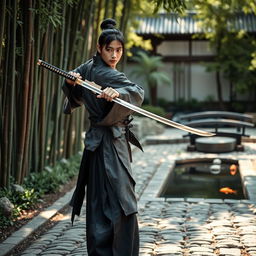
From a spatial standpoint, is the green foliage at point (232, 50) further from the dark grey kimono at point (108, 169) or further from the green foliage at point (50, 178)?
the dark grey kimono at point (108, 169)

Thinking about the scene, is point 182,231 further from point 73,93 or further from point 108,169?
point 73,93

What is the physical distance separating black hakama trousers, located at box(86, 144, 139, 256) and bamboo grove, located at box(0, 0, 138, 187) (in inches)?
78.1

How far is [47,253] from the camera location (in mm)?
4371

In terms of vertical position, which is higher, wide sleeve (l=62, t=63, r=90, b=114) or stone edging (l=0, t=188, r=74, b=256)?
wide sleeve (l=62, t=63, r=90, b=114)

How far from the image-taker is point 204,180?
8523 mm

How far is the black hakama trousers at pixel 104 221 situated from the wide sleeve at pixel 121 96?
227 mm

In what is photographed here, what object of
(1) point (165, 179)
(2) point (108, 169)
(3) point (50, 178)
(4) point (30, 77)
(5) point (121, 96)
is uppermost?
(4) point (30, 77)

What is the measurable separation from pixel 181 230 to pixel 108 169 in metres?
1.70

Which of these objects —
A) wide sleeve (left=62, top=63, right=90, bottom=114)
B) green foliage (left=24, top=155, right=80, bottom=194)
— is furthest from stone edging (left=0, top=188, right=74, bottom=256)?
wide sleeve (left=62, top=63, right=90, bottom=114)

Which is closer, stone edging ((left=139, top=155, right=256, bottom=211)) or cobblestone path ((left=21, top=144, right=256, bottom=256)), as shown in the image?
cobblestone path ((left=21, top=144, right=256, bottom=256))

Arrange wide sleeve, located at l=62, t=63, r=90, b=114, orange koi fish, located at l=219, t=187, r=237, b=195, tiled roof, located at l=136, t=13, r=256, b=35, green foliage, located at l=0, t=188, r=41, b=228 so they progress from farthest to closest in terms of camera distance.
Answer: tiled roof, located at l=136, t=13, r=256, b=35 → orange koi fish, located at l=219, t=187, r=237, b=195 → green foliage, located at l=0, t=188, r=41, b=228 → wide sleeve, located at l=62, t=63, r=90, b=114

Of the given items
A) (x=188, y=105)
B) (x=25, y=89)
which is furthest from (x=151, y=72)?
(x=25, y=89)

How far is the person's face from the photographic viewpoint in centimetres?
364

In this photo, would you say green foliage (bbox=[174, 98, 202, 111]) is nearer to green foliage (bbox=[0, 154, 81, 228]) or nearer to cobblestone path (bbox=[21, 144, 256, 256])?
green foliage (bbox=[0, 154, 81, 228])
